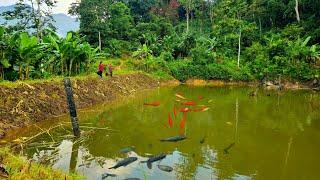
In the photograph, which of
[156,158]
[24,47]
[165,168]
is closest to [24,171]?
[165,168]

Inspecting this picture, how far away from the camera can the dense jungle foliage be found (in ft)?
56.9

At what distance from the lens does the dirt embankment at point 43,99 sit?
1104 centimetres

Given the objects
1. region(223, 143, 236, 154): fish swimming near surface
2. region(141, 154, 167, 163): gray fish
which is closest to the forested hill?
region(223, 143, 236, 154): fish swimming near surface

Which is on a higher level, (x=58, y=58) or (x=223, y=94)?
(x=58, y=58)

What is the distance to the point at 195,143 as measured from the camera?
31.3ft

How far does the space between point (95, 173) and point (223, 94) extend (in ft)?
48.4

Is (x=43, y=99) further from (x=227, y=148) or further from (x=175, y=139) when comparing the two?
(x=227, y=148)

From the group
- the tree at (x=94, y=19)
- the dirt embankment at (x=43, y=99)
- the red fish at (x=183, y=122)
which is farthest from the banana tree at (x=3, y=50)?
the tree at (x=94, y=19)

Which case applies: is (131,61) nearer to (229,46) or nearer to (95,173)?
(229,46)

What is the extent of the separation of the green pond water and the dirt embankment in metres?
0.54

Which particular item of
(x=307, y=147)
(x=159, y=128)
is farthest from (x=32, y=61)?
(x=307, y=147)

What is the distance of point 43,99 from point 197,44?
1993 cm

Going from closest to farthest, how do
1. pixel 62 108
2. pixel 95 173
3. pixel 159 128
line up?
pixel 95 173 → pixel 159 128 → pixel 62 108

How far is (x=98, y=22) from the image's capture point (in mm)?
33781
